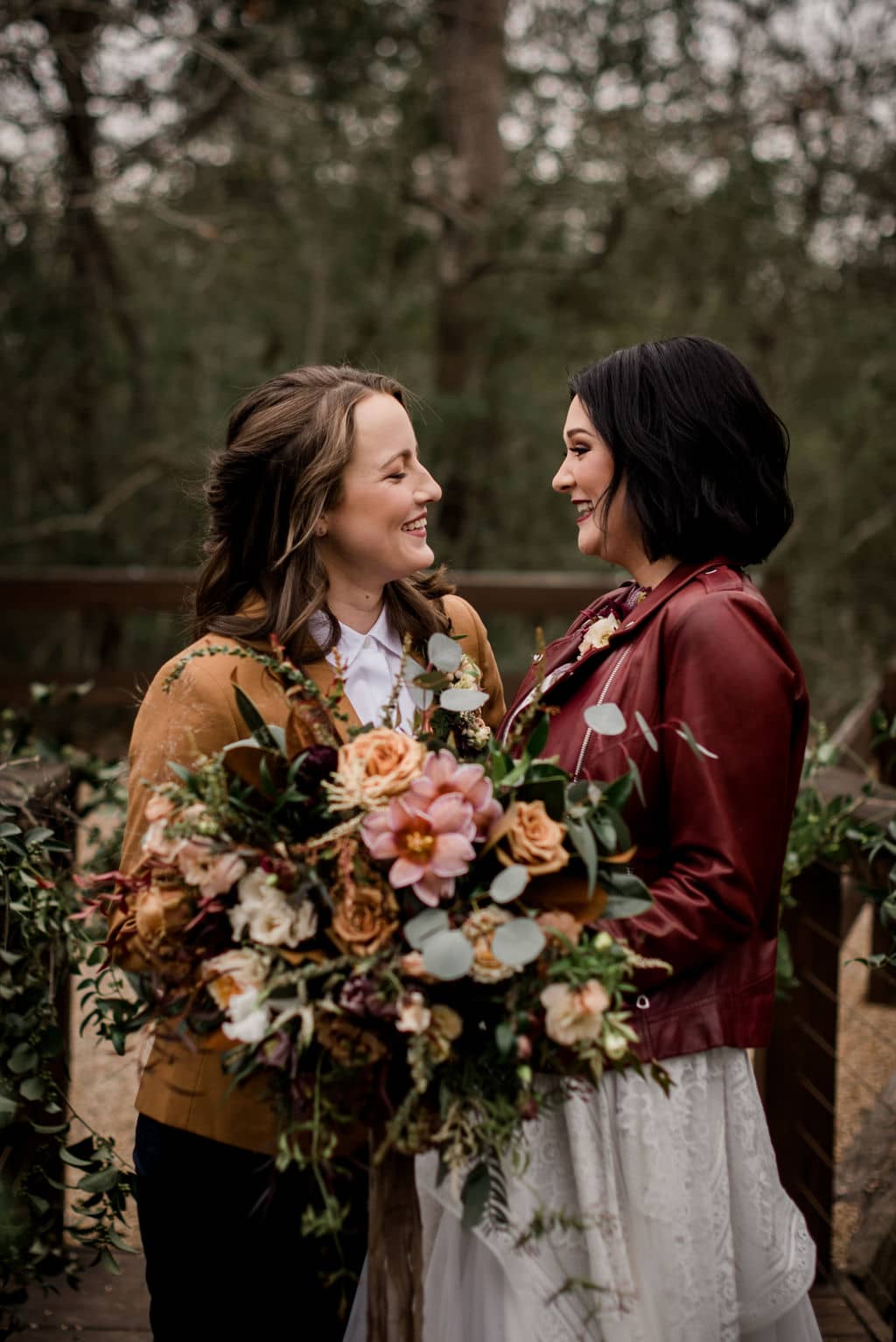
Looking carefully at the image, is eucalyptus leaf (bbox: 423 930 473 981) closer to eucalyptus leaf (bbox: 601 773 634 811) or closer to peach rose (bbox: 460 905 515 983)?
peach rose (bbox: 460 905 515 983)

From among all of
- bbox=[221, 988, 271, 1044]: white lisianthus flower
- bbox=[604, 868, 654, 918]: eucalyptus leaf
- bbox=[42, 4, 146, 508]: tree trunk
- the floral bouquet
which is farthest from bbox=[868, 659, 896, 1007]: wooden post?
bbox=[42, 4, 146, 508]: tree trunk

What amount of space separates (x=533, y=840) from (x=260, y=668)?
27.7 inches

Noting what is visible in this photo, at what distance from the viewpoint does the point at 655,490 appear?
1.83 m

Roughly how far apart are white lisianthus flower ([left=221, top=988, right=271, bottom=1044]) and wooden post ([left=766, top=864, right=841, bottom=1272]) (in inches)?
70.2

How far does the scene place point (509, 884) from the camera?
1294mm

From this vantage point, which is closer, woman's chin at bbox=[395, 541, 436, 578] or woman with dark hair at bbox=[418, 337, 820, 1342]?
woman with dark hair at bbox=[418, 337, 820, 1342]

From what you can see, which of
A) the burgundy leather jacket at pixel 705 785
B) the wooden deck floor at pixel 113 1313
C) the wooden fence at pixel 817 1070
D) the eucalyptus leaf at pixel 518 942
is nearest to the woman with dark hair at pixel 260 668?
the burgundy leather jacket at pixel 705 785

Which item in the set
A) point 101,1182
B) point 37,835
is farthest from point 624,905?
point 101,1182

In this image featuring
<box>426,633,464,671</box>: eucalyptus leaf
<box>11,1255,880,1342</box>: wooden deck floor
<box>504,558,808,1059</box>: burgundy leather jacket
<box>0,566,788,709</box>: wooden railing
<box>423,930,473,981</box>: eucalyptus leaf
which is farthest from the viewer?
<box>0,566,788,709</box>: wooden railing

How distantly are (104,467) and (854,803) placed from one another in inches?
291

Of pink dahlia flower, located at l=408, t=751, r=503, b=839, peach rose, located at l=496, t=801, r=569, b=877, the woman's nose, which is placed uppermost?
the woman's nose

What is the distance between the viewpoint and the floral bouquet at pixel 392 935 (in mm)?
1303

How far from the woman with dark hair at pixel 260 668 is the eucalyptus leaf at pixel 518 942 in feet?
1.75

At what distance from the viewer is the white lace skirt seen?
5.43 ft
